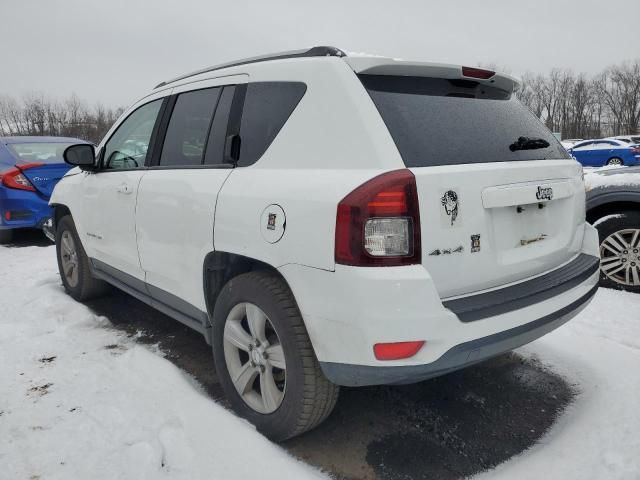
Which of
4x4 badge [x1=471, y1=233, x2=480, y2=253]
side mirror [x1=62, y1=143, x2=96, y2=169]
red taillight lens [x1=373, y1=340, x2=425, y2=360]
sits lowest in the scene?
red taillight lens [x1=373, y1=340, x2=425, y2=360]

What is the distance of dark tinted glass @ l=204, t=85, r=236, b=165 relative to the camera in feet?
8.60

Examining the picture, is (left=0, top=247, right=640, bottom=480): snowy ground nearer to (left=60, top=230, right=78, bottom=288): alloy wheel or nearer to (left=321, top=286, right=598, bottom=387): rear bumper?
(left=321, top=286, right=598, bottom=387): rear bumper

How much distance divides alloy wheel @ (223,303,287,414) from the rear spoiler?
3.89ft

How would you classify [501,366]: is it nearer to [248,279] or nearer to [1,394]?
[248,279]

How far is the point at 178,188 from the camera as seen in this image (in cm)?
273

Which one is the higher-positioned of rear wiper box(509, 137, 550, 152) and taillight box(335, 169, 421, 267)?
rear wiper box(509, 137, 550, 152)

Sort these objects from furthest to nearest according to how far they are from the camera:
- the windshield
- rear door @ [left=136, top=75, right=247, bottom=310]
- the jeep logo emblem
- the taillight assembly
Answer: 1. the windshield
2. the taillight assembly
3. rear door @ [left=136, top=75, right=247, bottom=310]
4. the jeep logo emblem

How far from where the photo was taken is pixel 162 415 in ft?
8.08

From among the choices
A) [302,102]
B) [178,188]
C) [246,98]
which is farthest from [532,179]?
[178,188]

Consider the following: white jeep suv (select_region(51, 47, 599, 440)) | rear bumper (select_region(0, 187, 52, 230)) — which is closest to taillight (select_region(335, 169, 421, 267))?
white jeep suv (select_region(51, 47, 599, 440))

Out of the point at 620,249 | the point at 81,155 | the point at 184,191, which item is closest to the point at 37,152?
the point at 81,155

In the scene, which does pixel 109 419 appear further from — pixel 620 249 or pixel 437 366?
pixel 620 249

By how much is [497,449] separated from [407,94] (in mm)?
1716

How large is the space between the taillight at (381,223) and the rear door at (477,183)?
5cm
